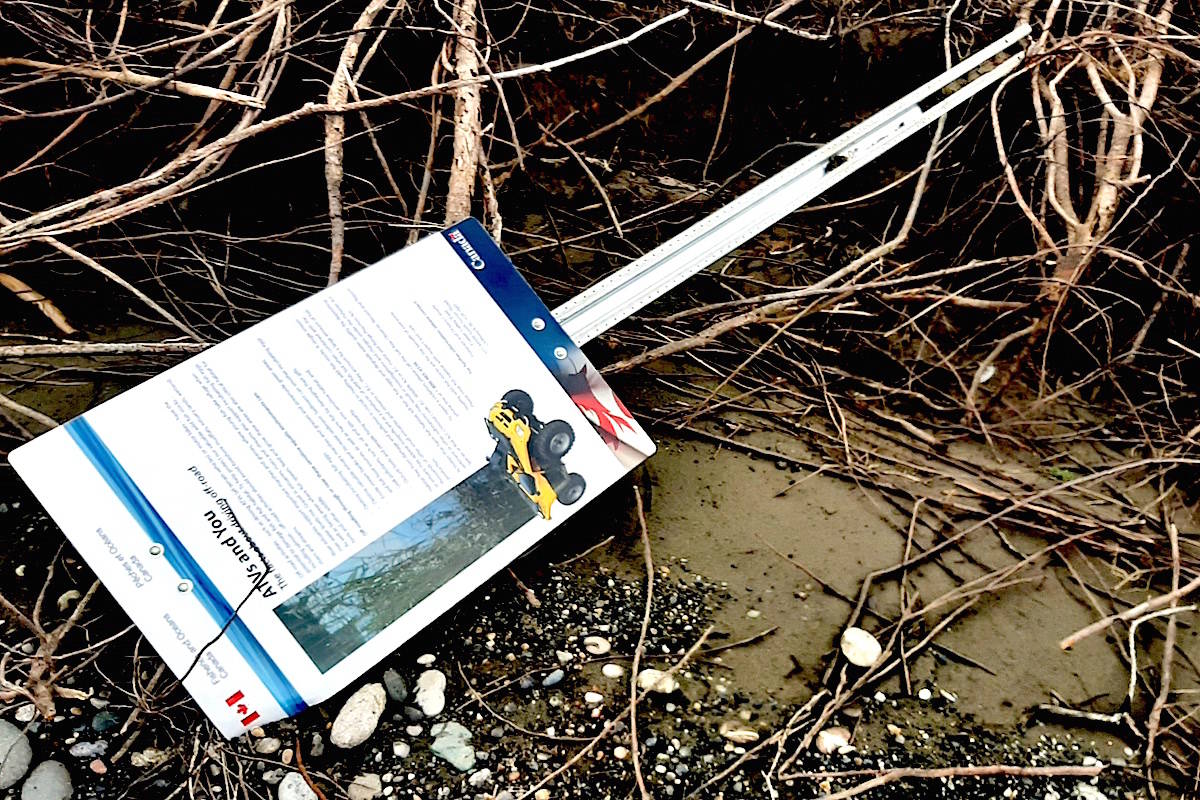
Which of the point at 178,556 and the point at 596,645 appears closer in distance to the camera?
the point at 178,556

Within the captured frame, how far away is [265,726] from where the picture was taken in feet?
4.04

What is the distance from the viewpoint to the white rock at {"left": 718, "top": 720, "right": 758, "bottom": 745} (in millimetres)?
1296

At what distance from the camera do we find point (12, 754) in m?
1.18

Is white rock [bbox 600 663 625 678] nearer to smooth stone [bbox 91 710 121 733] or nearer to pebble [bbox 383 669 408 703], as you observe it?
pebble [bbox 383 669 408 703]

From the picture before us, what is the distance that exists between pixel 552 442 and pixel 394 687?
0.42m

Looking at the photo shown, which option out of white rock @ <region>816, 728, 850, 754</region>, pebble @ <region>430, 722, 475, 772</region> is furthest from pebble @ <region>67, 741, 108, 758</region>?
white rock @ <region>816, 728, 850, 754</region>

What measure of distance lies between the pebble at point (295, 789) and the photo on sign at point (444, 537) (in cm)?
17

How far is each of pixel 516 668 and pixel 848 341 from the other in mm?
1018

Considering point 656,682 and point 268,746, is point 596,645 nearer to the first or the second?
point 656,682

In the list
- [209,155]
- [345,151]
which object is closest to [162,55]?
[345,151]

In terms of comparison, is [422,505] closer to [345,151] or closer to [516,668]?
[516,668]

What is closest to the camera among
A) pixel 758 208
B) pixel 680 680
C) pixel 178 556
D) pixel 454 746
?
pixel 178 556

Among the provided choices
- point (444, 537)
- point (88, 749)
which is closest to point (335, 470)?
point (444, 537)

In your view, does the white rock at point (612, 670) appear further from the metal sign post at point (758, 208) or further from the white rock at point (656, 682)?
the metal sign post at point (758, 208)
